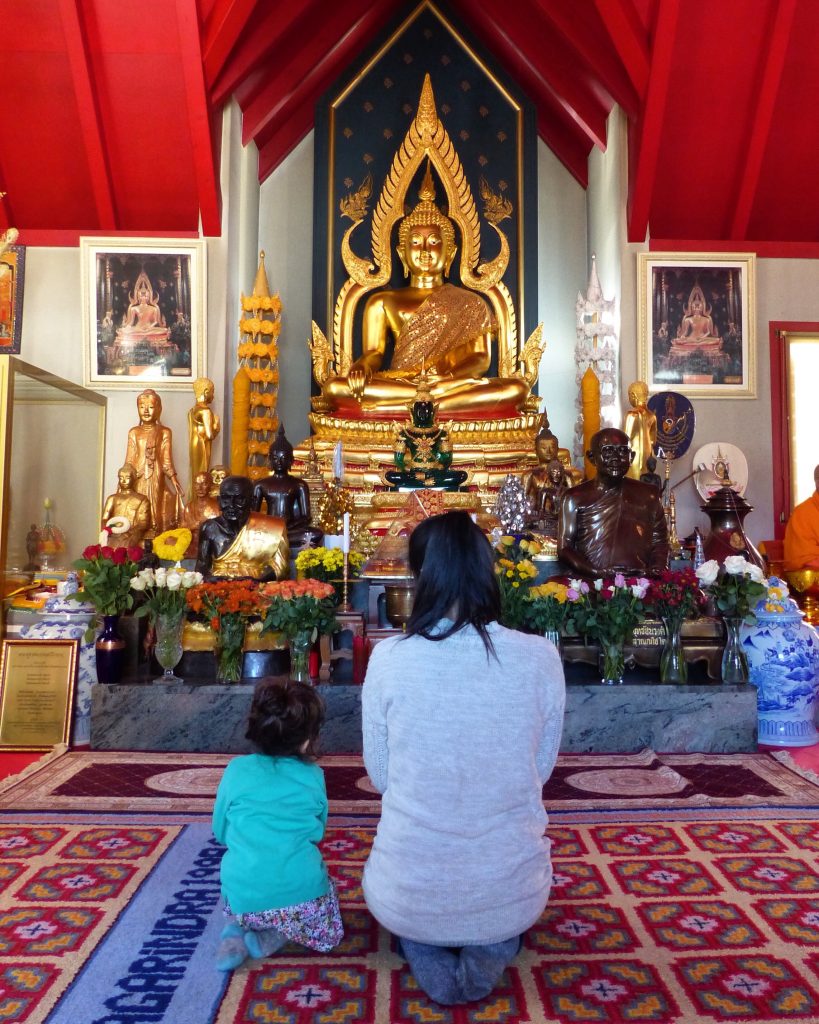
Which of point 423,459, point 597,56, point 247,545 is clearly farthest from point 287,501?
point 597,56

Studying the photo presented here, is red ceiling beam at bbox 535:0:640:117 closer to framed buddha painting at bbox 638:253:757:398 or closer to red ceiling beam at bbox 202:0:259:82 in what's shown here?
framed buddha painting at bbox 638:253:757:398

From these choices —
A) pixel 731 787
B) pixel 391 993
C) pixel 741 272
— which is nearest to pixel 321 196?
pixel 741 272

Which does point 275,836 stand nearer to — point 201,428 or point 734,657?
point 734,657

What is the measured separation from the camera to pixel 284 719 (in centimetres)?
185

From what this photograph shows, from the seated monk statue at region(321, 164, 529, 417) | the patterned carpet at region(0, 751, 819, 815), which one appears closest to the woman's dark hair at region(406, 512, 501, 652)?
the patterned carpet at region(0, 751, 819, 815)

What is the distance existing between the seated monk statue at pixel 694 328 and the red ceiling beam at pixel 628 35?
1.59 meters

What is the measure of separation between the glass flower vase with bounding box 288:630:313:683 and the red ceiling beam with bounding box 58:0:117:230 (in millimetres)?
4442

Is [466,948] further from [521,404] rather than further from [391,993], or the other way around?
[521,404]

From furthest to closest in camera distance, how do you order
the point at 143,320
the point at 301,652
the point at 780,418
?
the point at 780,418, the point at 143,320, the point at 301,652

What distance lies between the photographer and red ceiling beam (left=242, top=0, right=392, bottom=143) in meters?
7.46

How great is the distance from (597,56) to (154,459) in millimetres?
4446

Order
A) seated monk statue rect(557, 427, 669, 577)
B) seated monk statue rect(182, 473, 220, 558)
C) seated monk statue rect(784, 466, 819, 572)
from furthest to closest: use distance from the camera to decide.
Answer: seated monk statue rect(182, 473, 220, 558)
seated monk statue rect(784, 466, 819, 572)
seated monk statue rect(557, 427, 669, 577)

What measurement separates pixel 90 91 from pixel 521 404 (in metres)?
3.78

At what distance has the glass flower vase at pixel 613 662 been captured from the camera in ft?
12.4
